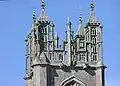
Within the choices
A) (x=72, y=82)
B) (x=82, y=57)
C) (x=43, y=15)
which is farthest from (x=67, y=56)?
(x=43, y=15)

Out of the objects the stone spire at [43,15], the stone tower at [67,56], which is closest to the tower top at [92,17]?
the stone tower at [67,56]

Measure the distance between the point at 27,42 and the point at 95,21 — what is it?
517 cm

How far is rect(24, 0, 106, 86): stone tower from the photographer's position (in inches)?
1294

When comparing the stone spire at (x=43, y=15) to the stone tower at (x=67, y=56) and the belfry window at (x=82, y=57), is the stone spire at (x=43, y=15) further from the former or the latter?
the belfry window at (x=82, y=57)

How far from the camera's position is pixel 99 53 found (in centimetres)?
3384

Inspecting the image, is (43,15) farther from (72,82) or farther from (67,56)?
(72,82)

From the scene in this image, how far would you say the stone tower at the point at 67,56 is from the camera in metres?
32.9

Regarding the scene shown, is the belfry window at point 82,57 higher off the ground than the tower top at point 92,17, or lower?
lower

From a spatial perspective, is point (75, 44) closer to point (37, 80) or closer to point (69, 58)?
point (69, 58)

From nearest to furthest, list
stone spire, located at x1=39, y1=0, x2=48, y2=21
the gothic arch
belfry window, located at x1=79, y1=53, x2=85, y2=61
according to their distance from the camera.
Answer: the gothic arch < belfry window, located at x1=79, y1=53, x2=85, y2=61 < stone spire, located at x1=39, y1=0, x2=48, y2=21

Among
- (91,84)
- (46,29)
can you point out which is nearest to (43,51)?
(46,29)

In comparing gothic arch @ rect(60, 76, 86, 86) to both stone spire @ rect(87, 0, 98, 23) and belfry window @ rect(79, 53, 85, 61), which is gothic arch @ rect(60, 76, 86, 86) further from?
stone spire @ rect(87, 0, 98, 23)

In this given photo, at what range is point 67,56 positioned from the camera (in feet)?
109

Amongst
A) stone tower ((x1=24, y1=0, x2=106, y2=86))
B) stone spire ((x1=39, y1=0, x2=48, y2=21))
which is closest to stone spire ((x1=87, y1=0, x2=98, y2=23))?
stone tower ((x1=24, y1=0, x2=106, y2=86))
